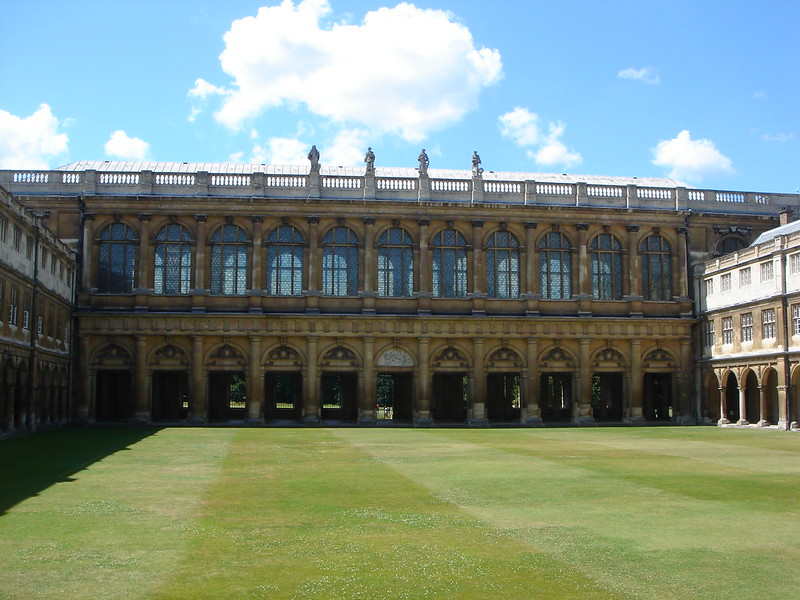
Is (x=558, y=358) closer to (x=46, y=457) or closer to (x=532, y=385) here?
(x=532, y=385)

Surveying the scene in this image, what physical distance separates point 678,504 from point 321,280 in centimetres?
4134

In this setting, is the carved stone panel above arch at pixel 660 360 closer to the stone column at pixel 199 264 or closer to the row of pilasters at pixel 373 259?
the row of pilasters at pixel 373 259

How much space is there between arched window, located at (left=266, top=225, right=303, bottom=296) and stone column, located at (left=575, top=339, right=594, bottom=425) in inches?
719

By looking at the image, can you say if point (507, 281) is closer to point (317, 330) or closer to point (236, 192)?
point (317, 330)

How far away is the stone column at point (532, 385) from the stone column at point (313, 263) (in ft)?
45.0

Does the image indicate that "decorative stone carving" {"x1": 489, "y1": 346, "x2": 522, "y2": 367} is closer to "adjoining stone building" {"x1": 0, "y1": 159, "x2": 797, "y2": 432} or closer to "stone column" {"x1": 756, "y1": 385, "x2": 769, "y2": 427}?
"adjoining stone building" {"x1": 0, "y1": 159, "x2": 797, "y2": 432}

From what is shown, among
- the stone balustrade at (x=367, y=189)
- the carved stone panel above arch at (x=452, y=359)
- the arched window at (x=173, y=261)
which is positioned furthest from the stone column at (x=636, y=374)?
the arched window at (x=173, y=261)

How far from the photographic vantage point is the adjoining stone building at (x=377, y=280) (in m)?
56.6

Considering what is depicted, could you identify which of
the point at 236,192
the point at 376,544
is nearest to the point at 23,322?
the point at 236,192

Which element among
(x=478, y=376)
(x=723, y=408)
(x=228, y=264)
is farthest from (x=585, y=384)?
(x=228, y=264)

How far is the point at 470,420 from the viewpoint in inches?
2245

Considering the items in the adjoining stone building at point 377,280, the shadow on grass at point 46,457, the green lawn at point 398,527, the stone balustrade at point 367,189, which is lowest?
the green lawn at point 398,527

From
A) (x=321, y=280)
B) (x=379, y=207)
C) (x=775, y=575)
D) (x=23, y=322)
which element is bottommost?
(x=775, y=575)

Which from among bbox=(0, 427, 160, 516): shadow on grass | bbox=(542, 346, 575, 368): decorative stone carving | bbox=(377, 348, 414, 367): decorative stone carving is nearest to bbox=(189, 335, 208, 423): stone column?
bbox=(377, 348, 414, 367): decorative stone carving
